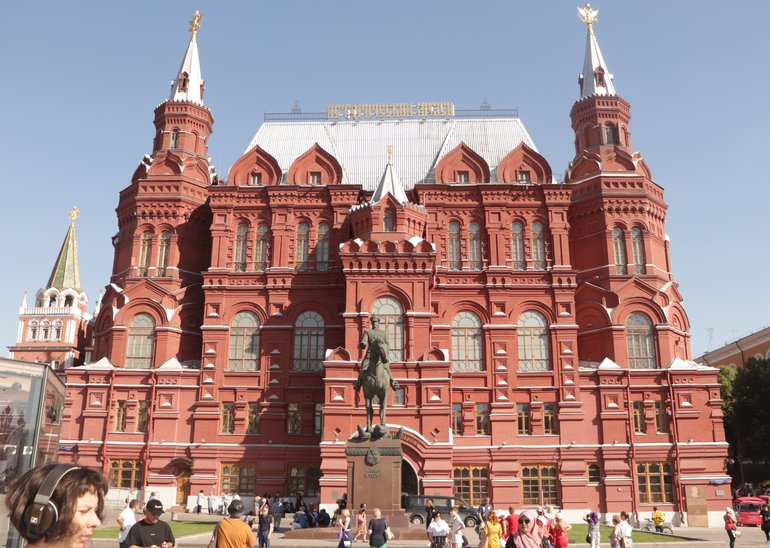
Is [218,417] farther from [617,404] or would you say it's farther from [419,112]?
[419,112]

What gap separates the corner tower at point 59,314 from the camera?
248 feet

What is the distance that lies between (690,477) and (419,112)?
103 feet

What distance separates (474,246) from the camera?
154ft

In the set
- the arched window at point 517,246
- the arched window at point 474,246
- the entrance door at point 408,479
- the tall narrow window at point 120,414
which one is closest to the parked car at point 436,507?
the entrance door at point 408,479

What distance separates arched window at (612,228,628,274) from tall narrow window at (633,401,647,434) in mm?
8649

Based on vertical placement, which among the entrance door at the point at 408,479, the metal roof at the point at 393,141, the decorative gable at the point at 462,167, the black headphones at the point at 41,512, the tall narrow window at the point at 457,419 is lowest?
the black headphones at the point at 41,512

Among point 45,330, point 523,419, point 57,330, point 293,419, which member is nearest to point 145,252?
point 293,419

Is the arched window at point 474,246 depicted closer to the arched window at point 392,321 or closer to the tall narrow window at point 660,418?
the arched window at point 392,321

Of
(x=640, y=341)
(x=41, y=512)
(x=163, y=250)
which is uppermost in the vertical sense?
(x=163, y=250)

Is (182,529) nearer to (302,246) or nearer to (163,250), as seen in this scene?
(302,246)

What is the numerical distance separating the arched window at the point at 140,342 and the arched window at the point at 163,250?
337 cm

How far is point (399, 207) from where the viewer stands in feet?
142

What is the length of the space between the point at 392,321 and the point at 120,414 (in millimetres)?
17674

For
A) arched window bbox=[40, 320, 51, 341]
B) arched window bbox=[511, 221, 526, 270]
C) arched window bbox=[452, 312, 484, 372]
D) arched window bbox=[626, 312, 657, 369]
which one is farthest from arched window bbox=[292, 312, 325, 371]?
arched window bbox=[40, 320, 51, 341]
